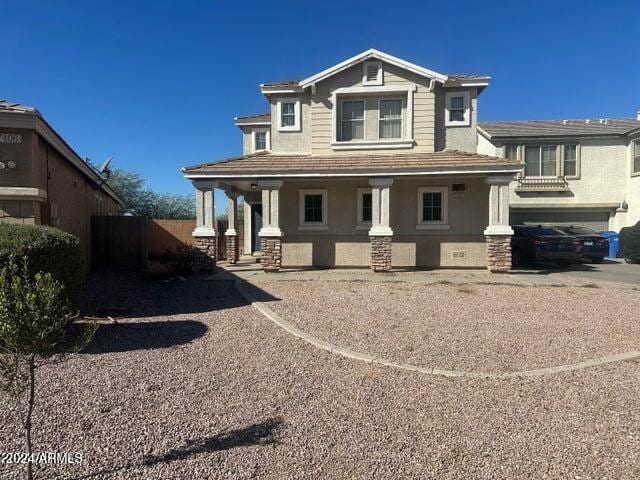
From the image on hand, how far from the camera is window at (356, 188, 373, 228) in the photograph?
13.5 m

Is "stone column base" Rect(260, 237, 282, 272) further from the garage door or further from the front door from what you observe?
the garage door

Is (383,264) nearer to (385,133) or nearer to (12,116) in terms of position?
(385,133)

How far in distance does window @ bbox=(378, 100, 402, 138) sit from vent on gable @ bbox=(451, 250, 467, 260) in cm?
454

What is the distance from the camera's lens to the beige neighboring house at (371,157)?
43.4ft

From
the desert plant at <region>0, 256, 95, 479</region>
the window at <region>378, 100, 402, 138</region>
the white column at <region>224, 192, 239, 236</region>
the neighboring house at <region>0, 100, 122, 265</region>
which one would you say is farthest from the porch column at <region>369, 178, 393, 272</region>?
the desert plant at <region>0, 256, 95, 479</region>

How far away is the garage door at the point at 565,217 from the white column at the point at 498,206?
9426mm

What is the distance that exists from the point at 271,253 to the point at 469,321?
270 inches

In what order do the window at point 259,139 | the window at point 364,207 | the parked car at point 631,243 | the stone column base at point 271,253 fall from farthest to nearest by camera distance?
1. the window at point 259,139
2. the parked car at point 631,243
3. the window at point 364,207
4. the stone column base at point 271,253

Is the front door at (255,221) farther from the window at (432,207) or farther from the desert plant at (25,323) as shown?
the desert plant at (25,323)

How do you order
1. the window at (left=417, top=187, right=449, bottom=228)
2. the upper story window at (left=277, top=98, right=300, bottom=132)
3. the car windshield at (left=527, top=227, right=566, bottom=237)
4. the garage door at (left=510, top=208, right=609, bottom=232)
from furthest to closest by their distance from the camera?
1. the garage door at (left=510, top=208, right=609, bottom=232)
2. the car windshield at (left=527, top=227, right=566, bottom=237)
3. the upper story window at (left=277, top=98, right=300, bottom=132)
4. the window at (left=417, top=187, right=449, bottom=228)

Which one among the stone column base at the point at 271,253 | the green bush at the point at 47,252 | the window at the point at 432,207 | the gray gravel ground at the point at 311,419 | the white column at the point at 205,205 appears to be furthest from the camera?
the window at the point at 432,207

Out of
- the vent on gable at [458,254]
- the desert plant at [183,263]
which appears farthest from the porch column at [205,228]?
the vent on gable at [458,254]

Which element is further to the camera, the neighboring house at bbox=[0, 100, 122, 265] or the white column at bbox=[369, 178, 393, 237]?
the white column at bbox=[369, 178, 393, 237]

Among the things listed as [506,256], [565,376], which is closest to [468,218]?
[506,256]
